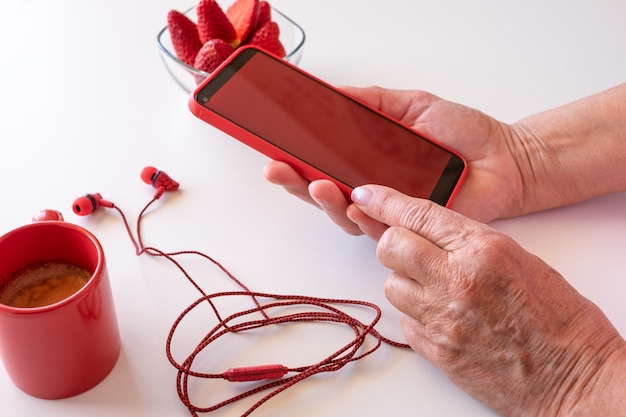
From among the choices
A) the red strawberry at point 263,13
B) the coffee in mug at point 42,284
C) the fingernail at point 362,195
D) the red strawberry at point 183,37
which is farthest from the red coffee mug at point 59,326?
the red strawberry at point 263,13

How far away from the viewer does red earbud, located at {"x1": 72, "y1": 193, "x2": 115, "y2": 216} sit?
0.94m

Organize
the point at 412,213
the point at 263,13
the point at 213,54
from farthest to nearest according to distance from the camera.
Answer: the point at 263,13 → the point at 213,54 → the point at 412,213

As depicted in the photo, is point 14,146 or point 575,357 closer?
point 575,357

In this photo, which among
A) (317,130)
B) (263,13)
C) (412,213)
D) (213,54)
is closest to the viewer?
(412,213)

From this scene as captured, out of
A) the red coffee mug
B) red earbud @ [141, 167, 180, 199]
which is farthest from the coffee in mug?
red earbud @ [141, 167, 180, 199]

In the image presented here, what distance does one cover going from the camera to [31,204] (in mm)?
961

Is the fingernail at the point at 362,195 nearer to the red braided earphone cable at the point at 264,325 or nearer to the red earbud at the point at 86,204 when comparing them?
the red braided earphone cable at the point at 264,325

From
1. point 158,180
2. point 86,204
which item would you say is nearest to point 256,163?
point 158,180

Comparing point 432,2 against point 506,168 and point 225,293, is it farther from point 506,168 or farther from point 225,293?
point 225,293

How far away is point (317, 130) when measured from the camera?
0.93 metres

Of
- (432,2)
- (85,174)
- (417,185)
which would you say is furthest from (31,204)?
(432,2)

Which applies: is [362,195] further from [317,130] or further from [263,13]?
[263,13]

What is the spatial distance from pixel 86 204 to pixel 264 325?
1.00 ft

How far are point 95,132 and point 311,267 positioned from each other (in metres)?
0.42
